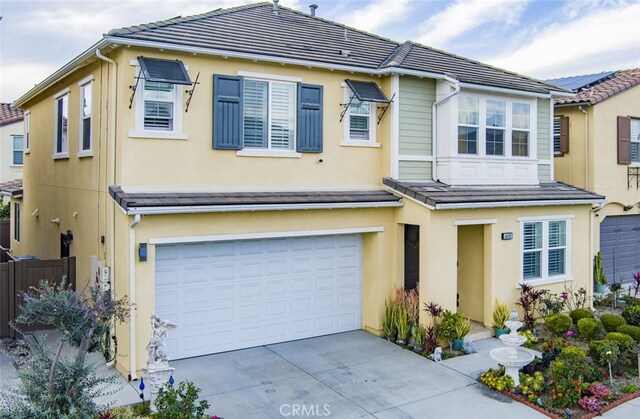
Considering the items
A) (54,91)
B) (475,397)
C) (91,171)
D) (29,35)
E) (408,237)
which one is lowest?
(475,397)

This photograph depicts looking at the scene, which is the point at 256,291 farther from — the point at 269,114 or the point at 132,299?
the point at 269,114

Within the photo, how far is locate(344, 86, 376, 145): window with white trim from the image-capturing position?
12297 millimetres

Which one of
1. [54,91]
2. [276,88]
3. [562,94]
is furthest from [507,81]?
[54,91]

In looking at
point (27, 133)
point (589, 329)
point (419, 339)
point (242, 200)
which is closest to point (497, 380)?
point (419, 339)

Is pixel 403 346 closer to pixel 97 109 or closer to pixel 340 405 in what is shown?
pixel 340 405

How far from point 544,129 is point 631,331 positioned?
19.8 feet

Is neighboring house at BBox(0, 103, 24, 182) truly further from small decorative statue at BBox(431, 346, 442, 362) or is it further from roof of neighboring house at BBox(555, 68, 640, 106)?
roof of neighboring house at BBox(555, 68, 640, 106)

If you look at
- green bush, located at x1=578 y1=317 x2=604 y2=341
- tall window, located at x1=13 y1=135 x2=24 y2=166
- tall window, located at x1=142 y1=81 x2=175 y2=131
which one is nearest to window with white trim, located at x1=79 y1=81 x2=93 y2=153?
tall window, located at x1=142 y1=81 x2=175 y2=131

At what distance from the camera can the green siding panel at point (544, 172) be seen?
1488 centimetres

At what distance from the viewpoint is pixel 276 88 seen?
11406mm

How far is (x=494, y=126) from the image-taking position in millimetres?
13422

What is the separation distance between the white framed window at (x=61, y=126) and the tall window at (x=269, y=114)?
17.7 feet

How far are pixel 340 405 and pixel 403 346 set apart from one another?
10.6 feet

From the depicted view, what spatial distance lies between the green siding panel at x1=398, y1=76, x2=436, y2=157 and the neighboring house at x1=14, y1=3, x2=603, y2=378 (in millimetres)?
54
